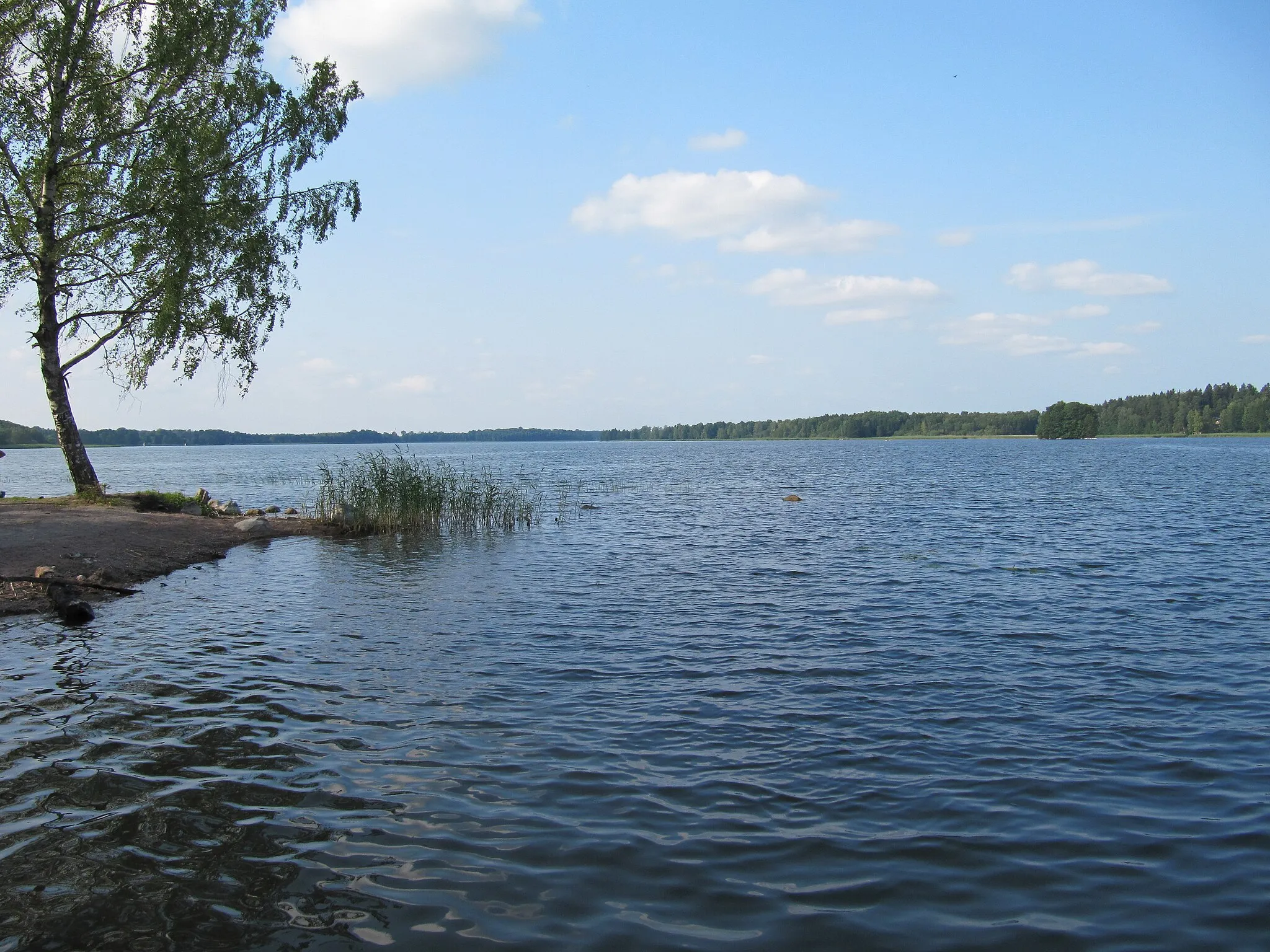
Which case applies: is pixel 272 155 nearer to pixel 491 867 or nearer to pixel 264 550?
pixel 264 550

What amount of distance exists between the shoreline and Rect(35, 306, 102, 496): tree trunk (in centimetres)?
151

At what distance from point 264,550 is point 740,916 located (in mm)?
22706

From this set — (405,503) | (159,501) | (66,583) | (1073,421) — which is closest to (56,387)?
(159,501)

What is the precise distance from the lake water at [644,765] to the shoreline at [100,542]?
1427 mm

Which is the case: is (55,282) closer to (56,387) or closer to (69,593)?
(56,387)

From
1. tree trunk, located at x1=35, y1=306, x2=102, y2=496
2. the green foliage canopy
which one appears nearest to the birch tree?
tree trunk, located at x1=35, y1=306, x2=102, y2=496

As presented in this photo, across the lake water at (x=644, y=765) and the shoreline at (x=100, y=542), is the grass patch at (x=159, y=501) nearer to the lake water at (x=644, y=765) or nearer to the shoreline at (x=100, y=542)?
the shoreline at (x=100, y=542)

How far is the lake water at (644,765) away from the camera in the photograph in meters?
6.07

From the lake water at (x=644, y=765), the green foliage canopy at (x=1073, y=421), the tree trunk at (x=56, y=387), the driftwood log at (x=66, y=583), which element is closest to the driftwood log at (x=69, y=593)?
the driftwood log at (x=66, y=583)

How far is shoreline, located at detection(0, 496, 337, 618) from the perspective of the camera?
17.7m

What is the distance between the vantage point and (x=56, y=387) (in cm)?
2650

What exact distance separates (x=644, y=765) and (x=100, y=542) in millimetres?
18168

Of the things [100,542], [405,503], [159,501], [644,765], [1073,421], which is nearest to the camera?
[644,765]

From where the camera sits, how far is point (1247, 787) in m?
8.31
